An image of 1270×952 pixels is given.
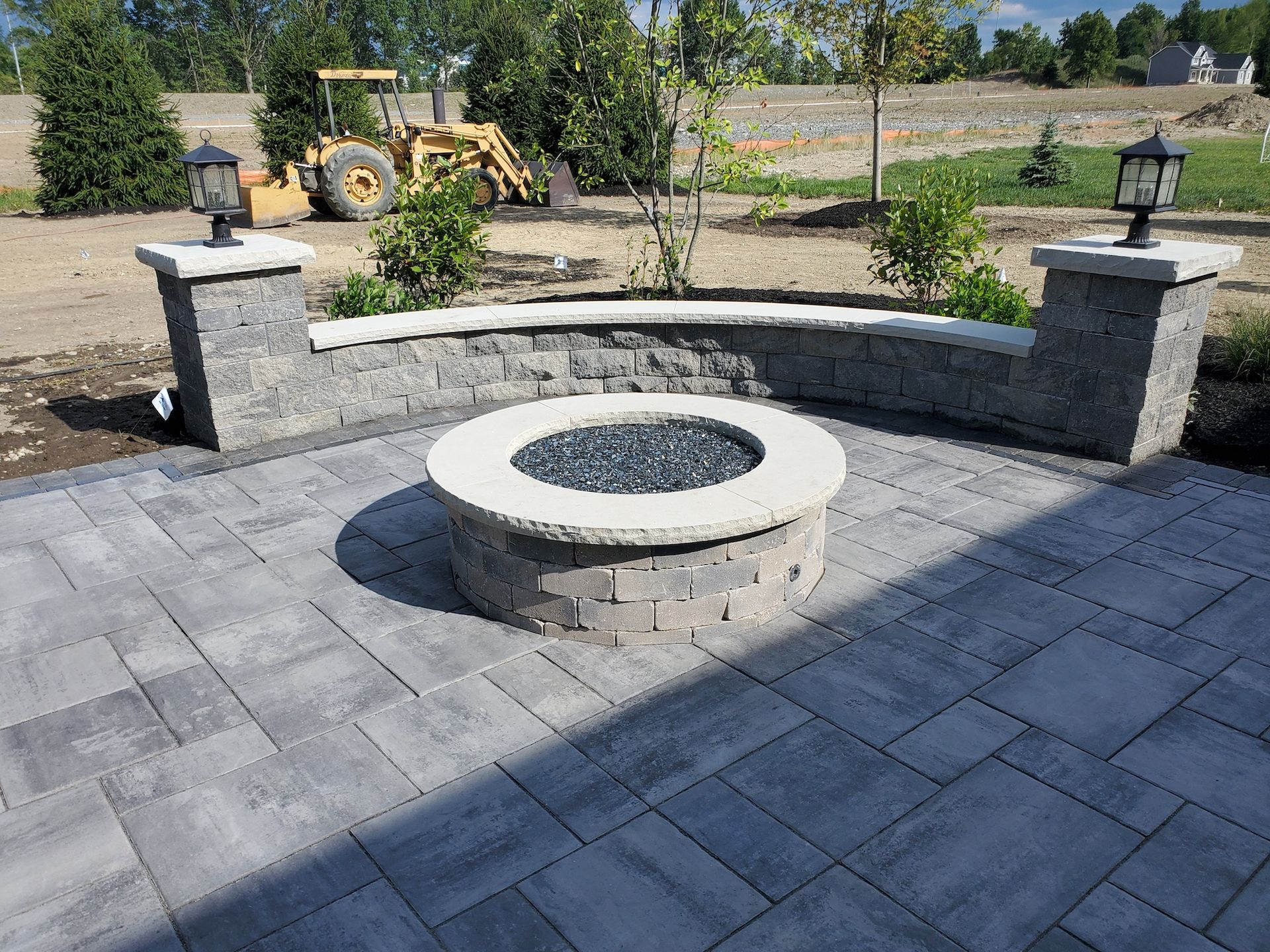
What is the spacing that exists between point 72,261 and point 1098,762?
13.7 meters

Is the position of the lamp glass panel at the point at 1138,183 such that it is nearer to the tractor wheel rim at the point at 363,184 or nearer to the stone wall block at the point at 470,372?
the stone wall block at the point at 470,372

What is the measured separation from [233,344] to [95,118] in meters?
14.1

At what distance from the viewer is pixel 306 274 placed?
36.9 feet

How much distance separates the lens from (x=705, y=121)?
7266 mm

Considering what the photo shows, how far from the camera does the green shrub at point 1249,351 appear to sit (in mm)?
6410

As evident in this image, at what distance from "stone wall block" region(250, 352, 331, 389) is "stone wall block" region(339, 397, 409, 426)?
0.30m

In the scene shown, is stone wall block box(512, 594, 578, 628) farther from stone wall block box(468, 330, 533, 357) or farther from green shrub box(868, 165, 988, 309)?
green shrub box(868, 165, 988, 309)

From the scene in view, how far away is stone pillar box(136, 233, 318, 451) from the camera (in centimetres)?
545

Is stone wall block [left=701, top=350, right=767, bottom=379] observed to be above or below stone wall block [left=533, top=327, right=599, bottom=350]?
below

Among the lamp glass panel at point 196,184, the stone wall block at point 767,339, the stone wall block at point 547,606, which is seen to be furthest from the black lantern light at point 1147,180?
the lamp glass panel at point 196,184

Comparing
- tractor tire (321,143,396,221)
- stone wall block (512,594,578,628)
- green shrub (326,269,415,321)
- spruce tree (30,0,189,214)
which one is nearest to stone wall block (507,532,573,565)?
stone wall block (512,594,578,628)

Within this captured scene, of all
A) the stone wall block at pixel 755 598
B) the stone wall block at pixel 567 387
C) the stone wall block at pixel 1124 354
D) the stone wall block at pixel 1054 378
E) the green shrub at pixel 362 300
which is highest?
the green shrub at pixel 362 300

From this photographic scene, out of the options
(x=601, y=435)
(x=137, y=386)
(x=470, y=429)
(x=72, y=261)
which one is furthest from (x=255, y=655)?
(x=72, y=261)

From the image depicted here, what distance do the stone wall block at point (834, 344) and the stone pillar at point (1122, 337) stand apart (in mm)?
1100
